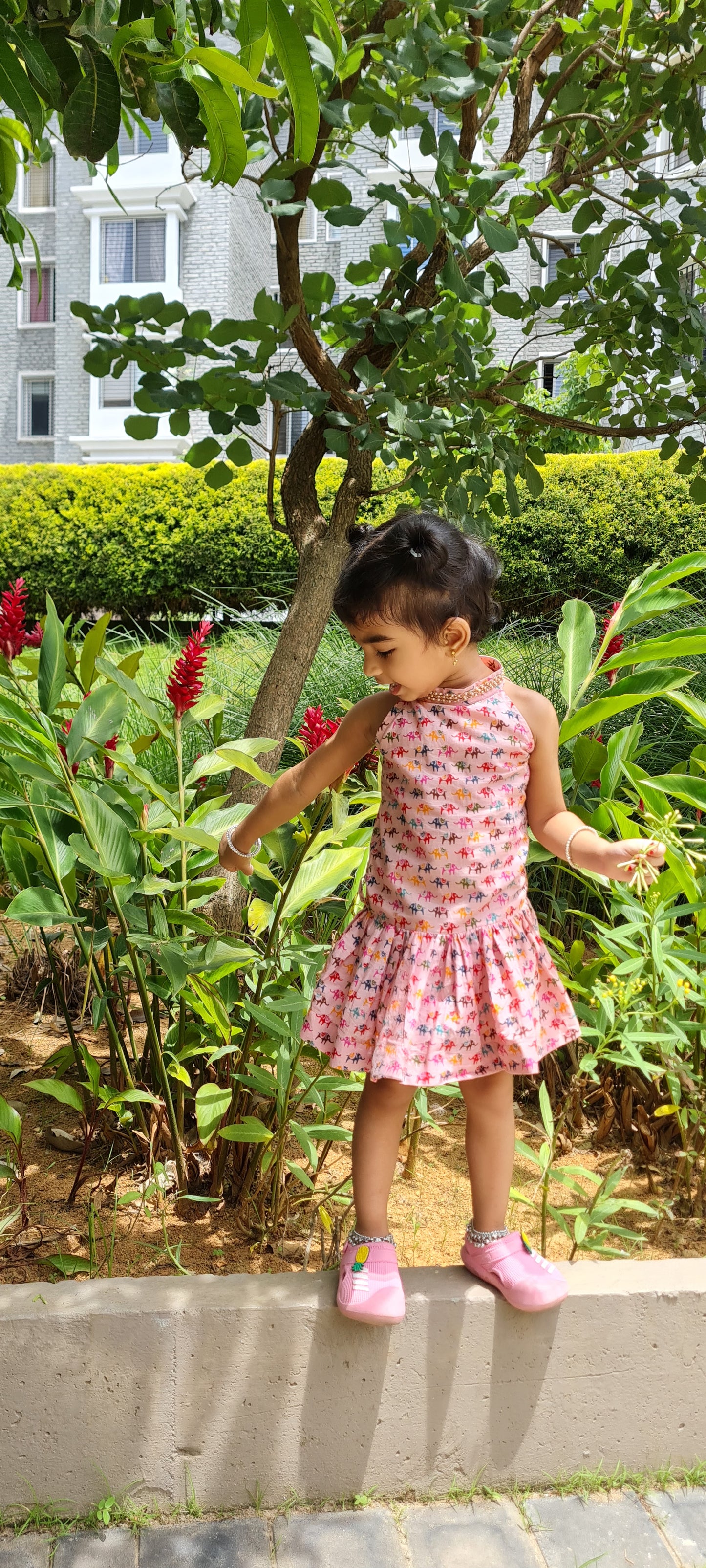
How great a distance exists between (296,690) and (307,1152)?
1074 mm

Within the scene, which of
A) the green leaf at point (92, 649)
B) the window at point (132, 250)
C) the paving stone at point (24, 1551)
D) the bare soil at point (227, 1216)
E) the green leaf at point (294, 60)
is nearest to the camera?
the green leaf at point (294, 60)

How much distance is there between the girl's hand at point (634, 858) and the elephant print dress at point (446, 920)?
0.13 m

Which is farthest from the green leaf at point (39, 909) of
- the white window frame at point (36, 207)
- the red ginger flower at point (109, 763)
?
the white window frame at point (36, 207)

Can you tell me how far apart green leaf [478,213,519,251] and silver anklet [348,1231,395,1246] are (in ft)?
5.01

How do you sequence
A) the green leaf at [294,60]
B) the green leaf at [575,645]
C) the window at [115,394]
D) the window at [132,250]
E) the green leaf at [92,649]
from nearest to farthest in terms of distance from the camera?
the green leaf at [294,60], the green leaf at [92,649], the green leaf at [575,645], the window at [115,394], the window at [132,250]

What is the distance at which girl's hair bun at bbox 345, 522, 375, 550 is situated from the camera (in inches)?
62.1

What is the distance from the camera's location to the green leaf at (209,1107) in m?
1.66

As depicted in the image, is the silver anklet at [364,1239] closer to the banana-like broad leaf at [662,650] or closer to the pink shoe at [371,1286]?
the pink shoe at [371,1286]

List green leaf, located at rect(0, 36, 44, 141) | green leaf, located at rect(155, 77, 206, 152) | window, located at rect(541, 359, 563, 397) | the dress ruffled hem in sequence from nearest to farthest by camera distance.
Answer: green leaf, located at rect(0, 36, 44, 141) → green leaf, located at rect(155, 77, 206, 152) → the dress ruffled hem → window, located at rect(541, 359, 563, 397)

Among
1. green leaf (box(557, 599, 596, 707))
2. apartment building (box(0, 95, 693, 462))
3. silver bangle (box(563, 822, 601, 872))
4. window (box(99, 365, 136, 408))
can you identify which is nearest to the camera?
silver bangle (box(563, 822, 601, 872))

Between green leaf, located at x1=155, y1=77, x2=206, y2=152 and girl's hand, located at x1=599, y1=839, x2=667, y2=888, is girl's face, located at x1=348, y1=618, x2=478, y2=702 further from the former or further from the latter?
green leaf, located at x1=155, y1=77, x2=206, y2=152

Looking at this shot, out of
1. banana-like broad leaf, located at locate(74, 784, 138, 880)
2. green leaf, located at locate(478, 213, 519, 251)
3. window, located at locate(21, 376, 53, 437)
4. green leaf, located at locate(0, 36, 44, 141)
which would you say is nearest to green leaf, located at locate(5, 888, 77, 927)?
banana-like broad leaf, located at locate(74, 784, 138, 880)

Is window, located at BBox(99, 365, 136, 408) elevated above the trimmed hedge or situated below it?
above

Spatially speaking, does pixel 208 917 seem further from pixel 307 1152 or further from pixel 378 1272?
pixel 378 1272
